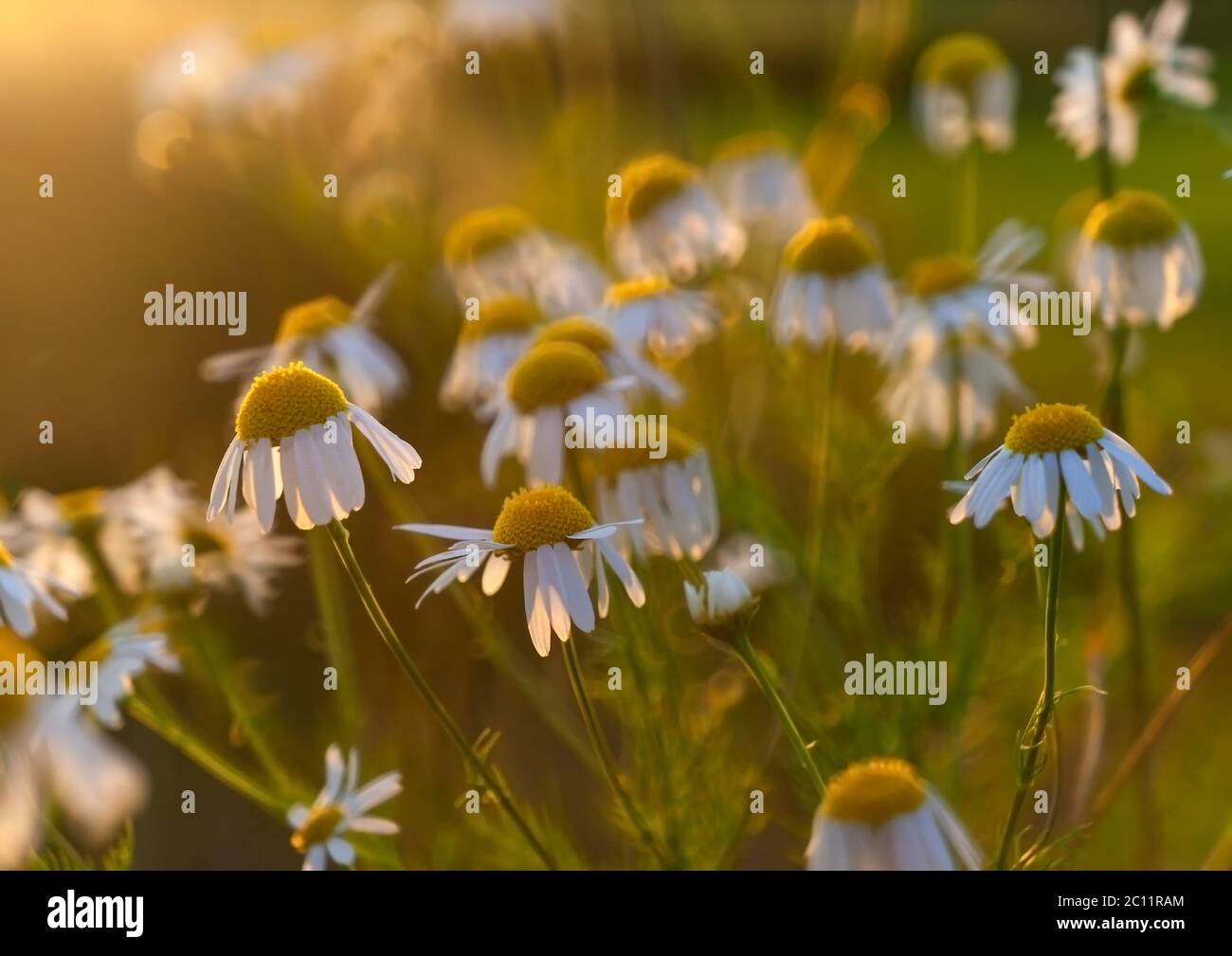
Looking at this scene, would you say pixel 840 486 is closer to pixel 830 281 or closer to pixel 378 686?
pixel 830 281

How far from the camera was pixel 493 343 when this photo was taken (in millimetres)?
784

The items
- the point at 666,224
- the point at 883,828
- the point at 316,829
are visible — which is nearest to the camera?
the point at 883,828

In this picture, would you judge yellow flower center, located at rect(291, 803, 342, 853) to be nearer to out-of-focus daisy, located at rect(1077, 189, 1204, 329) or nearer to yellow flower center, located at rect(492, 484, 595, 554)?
yellow flower center, located at rect(492, 484, 595, 554)

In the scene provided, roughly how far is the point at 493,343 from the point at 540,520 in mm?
275

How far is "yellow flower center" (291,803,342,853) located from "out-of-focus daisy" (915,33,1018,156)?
0.71 metres

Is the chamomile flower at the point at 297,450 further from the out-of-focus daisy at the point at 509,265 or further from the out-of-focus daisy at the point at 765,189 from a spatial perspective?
the out-of-focus daisy at the point at 765,189

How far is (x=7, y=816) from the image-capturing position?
615 mm

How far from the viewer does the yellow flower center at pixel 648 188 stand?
823 mm

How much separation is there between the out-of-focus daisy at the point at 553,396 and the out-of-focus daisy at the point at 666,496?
0.03 metres

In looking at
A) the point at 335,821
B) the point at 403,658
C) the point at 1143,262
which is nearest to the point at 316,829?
the point at 335,821

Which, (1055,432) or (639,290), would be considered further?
(639,290)

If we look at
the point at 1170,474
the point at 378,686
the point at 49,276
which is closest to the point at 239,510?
the point at 378,686

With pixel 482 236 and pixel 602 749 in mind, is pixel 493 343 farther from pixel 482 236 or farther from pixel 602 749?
pixel 602 749
